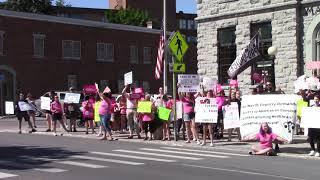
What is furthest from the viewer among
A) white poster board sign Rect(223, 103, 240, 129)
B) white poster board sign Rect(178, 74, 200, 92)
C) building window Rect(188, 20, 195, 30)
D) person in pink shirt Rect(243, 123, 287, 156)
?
building window Rect(188, 20, 195, 30)

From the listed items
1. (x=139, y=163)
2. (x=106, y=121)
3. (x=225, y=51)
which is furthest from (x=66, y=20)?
(x=139, y=163)

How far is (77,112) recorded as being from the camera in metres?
25.9

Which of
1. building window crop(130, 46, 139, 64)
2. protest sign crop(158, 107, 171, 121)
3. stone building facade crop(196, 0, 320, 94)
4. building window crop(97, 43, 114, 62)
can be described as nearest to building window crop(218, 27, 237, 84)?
stone building facade crop(196, 0, 320, 94)

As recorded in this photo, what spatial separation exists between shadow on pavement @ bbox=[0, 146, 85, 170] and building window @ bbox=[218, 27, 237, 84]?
10.2 m

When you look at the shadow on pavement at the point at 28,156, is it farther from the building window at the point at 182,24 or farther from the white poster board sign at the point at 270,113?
the building window at the point at 182,24

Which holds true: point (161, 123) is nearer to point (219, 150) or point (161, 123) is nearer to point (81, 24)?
point (219, 150)

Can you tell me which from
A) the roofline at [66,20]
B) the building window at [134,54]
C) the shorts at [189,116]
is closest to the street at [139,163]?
the shorts at [189,116]

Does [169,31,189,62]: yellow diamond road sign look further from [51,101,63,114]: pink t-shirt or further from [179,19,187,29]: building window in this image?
[179,19,187,29]: building window

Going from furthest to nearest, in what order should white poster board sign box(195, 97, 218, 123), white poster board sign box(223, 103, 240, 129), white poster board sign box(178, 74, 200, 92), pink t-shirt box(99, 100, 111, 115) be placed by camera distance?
1. pink t-shirt box(99, 100, 111, 115)
2. white poster board sign box(178, 74, 200, 92)
3. white poster board sign box(223, 103, 240, 129)
4. white poster board sign box(195, 97, 218, 123)

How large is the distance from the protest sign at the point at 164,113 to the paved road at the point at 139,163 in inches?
78.3

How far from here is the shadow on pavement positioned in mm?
13609

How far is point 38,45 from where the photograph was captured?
4781 centimetres

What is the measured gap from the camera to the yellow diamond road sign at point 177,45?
2056cm

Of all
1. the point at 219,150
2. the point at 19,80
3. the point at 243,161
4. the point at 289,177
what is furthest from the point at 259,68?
the point at 19,80
